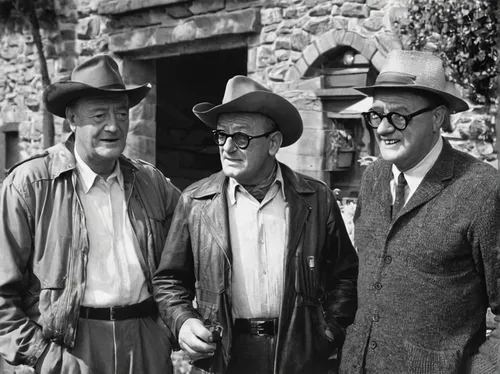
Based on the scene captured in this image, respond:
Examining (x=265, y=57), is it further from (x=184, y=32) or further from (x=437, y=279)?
(x=437, y=279)

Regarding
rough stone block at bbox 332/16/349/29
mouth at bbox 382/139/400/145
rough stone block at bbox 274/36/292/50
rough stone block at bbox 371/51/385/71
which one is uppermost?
rough stone block at bbox 332/16/349/29

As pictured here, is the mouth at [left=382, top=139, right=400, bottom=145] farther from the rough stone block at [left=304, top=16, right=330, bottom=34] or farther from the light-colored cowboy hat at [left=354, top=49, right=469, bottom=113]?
the rough stone block at [left=304, top=16, right=330, bottom=34]

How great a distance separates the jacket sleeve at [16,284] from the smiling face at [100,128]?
0.36m

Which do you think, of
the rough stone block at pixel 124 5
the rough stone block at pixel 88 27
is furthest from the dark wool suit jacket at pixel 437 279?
the rough stone block at pixel 88 27

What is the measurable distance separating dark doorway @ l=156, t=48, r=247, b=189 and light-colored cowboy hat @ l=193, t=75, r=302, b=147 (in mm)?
7341

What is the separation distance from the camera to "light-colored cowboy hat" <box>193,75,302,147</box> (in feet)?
10.6

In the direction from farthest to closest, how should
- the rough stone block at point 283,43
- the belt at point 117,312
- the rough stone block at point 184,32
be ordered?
the rough stone block at point 184,32
the rough stone block at point 283,43
the belt at point 117,312

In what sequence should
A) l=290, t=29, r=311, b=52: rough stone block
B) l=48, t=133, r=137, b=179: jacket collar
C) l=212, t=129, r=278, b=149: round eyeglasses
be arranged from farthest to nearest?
l=290, t=29, r=311, b=52: rough stone block < l=48, t=133, r=137, b=179: jacket collar < l=212, t=129, r=278, b=149: round eyeglasses

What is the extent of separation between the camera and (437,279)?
9.21 ft

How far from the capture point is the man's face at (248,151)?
10.6 ft

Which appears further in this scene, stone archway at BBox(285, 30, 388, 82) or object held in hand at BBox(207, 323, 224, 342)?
stone archway at BBox(285, 30, 388, 82)

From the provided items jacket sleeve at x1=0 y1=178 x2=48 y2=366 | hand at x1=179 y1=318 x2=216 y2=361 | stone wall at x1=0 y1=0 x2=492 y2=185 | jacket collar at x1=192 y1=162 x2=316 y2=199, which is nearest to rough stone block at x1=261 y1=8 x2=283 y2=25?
stone wall at x1=0 y1=0 x2=492 y2=185

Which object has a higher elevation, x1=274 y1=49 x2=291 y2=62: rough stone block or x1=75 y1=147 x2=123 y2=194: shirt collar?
x1=274 y1=49 x2=291 y2=62: rough stone block

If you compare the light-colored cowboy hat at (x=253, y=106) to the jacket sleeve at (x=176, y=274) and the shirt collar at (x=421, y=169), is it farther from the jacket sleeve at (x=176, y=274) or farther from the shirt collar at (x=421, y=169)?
the shirt collar at (x=421, y=169)
